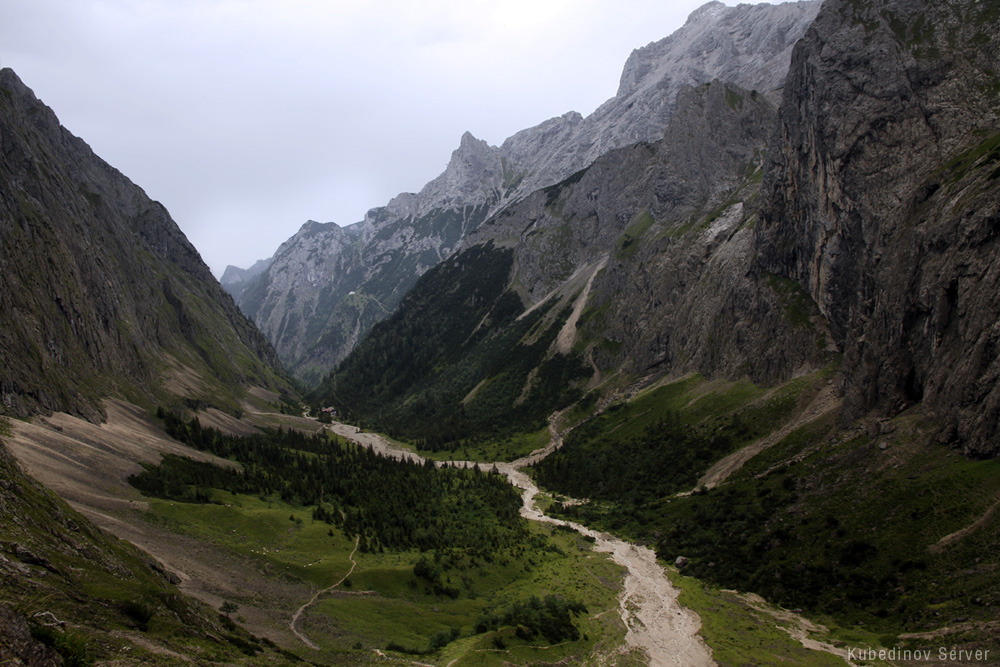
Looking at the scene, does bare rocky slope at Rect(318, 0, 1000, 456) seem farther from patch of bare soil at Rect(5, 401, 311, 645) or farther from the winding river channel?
patch of bare soil at Rect(5, 401, 311, 645)

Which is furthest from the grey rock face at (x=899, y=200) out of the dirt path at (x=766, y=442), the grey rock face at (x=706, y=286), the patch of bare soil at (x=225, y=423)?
the patch of bare soil at (x=225, y=423)

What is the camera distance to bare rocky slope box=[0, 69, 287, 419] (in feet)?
272

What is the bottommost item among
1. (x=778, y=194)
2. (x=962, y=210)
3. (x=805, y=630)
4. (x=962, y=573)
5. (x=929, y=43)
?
(x=805, y=630)

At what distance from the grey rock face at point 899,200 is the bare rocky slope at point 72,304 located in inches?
4592

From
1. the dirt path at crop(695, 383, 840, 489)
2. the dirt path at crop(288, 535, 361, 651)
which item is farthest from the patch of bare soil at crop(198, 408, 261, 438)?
the dirt path at crop(695, 383, 840, 489)

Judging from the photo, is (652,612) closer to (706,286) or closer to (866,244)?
(866,244)

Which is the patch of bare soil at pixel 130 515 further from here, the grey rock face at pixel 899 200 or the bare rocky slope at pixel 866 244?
the bare rocky slope at pixel 866 244

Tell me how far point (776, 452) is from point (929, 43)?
79943 millimetres

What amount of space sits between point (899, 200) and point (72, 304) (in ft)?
507

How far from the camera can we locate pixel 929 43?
97.4 m

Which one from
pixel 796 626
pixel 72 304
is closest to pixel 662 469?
pixel 796 626

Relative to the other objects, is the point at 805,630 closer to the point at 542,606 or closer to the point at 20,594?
the point at 542,606

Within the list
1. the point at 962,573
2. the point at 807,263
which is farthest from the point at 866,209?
the point at 962,573

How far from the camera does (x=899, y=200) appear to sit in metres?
88.4
